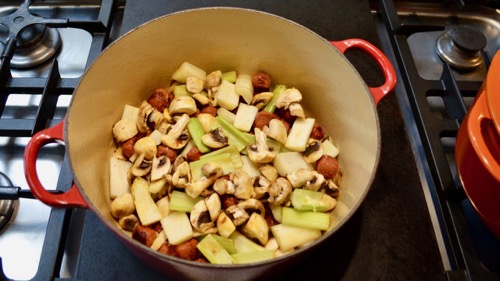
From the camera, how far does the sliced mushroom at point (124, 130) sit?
32.6 inches

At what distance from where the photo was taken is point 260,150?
79 cm

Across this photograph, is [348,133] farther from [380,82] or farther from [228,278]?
[228,278]

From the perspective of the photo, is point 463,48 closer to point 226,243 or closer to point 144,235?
point 226,243

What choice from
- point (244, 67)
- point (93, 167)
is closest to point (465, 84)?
point (244, 67)

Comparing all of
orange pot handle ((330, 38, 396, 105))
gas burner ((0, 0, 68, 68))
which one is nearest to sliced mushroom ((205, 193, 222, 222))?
orange pot handle ((330, 38, 396, 105))

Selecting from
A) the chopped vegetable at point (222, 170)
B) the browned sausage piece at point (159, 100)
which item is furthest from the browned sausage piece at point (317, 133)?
the browned sausage piece at point (159, 100)

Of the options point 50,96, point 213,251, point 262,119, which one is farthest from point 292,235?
point 50,96

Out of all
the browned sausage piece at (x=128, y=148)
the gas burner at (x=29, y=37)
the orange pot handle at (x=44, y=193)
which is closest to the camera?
the orange pot handle at (x=44, y=193)

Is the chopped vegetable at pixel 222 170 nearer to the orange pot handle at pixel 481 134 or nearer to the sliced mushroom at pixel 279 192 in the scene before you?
the sliced mushroom at pixel 279 192

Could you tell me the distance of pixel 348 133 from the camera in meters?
0.83

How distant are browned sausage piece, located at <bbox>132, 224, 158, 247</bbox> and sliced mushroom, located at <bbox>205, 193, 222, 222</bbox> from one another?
0.10 m

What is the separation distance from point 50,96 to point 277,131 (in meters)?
0.48

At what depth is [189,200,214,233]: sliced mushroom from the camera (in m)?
0.71

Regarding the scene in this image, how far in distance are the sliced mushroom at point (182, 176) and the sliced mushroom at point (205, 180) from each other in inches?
0.6
